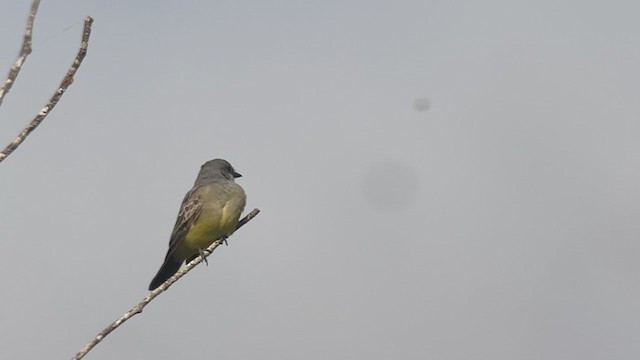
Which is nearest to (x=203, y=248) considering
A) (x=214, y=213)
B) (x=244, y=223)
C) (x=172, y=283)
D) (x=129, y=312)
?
(x=214, y=213)

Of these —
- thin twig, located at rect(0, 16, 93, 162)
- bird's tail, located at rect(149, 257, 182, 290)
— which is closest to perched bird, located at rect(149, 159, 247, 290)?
bird's tail, located at rect(149, 257, 182, 290)

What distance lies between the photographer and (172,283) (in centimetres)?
643

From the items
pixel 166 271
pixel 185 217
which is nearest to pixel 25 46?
pixel 185 217

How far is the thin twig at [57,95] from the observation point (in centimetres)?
473

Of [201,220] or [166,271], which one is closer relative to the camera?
[201,220]

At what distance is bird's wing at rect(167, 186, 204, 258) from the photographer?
595 inches

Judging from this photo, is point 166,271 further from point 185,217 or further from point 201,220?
point 201,220

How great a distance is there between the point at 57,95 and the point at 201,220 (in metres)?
9.91

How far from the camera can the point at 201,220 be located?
14922 millimetres

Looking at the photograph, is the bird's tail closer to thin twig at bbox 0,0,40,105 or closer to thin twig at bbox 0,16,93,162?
thin twig at bbox 0,16,93,162

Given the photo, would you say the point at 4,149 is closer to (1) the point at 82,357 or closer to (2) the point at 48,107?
(2) the point at 48,107

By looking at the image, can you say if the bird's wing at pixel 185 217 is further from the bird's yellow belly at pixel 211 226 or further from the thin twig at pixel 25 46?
the thin twig at pixel 25 46

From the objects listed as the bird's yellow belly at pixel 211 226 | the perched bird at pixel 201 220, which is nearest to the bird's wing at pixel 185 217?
the perched bird at pixel 201 220

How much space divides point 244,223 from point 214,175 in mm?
7265
